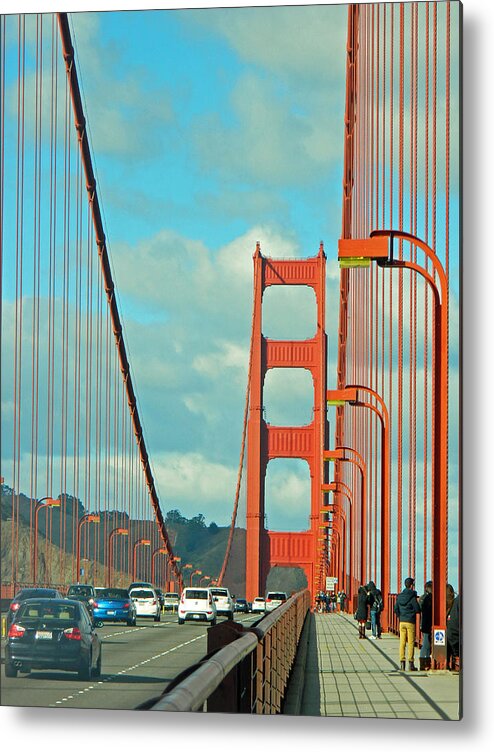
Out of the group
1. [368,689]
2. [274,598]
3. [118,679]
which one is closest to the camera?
[368,689]

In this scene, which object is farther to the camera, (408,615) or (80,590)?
(80,590)

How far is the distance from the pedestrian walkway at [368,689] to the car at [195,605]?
87.0 ft

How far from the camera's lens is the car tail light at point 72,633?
2025 centimetres

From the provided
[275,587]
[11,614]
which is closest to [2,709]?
[11,614]

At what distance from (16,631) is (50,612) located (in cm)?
54

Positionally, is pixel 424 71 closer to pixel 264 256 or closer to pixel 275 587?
pixel 264 256

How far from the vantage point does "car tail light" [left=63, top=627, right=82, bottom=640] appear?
20.2 metres

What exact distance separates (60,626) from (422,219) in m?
7.01

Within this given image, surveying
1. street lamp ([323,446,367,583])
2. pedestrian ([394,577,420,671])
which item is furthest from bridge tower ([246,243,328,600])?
pedestrian ([394,577,420,671])

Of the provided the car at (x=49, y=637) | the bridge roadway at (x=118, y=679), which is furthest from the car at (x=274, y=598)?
the car at (x=49, y=637)

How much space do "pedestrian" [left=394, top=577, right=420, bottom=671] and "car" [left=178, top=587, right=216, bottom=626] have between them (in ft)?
98.8

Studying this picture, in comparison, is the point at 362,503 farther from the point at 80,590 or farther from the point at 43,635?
the point at 43,635

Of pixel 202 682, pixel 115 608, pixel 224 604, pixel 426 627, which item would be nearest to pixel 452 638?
pixel 426 627

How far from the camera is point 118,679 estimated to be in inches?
835
